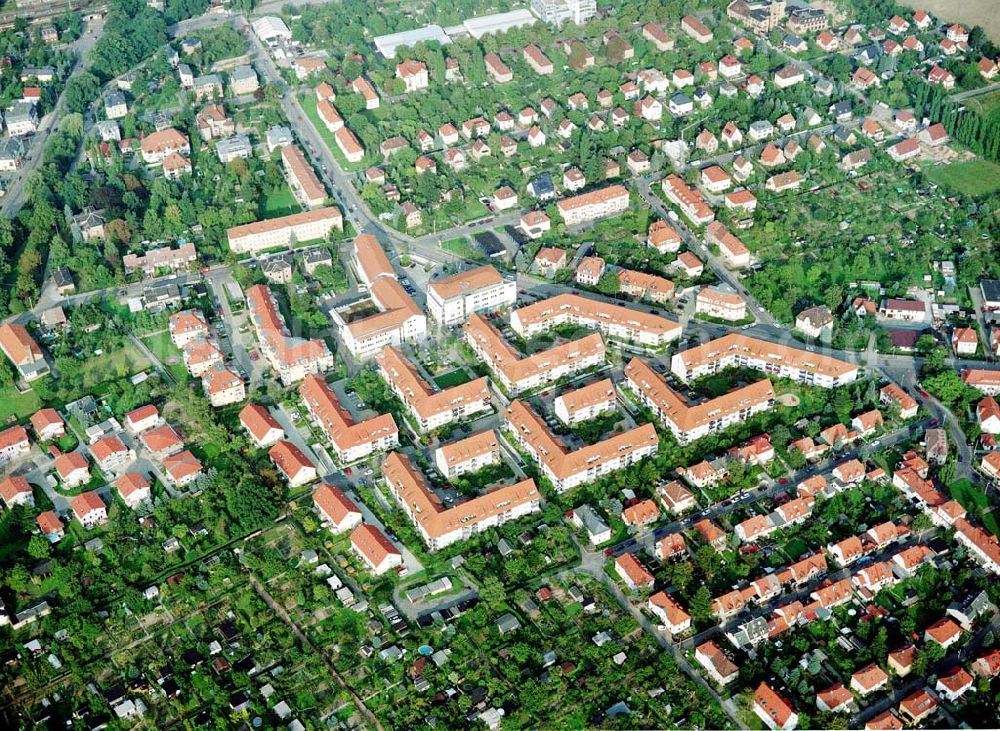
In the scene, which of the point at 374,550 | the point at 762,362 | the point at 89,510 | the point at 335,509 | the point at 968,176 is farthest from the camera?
the point at 968,176

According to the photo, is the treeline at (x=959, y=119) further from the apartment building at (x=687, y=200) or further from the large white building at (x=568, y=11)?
the large white building at (x=568, y=11)

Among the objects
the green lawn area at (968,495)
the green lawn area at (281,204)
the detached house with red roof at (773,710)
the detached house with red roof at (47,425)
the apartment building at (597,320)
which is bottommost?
the detached house with red roof at (773,710)

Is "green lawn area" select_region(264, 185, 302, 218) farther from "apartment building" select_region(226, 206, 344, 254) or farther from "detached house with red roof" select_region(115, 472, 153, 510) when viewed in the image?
"detached house with red roof" select_region(115, 472, 153, 510)

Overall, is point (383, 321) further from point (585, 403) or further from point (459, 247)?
point (585, 403)

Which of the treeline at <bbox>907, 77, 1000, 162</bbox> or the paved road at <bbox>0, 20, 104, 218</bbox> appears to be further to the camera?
the treeline at <bbox>907, 77, 1000, 162</bbox>

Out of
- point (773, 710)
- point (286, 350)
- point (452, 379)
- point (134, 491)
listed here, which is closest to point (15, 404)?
point (134, 491)

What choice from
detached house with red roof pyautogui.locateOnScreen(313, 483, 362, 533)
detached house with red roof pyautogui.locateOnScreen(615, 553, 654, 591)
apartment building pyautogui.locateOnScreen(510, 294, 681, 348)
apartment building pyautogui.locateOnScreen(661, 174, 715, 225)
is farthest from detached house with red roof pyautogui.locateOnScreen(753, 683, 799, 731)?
apartment building pyautogui.locateOnScreen(661, 174, 715, 225)

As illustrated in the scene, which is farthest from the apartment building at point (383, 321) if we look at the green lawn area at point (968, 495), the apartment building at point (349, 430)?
the green lawn area at point (968, 495)
